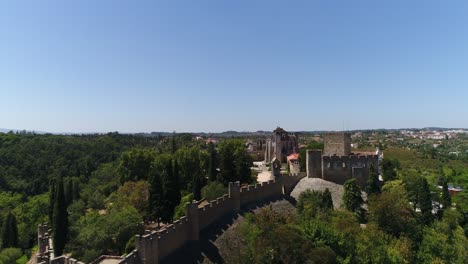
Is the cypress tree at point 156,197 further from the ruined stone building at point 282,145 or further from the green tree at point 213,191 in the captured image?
the ruined stone building at point 282,145

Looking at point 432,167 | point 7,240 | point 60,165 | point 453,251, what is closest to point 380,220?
point 453,251

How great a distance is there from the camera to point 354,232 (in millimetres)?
27219

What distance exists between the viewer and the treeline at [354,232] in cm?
Result: 2117

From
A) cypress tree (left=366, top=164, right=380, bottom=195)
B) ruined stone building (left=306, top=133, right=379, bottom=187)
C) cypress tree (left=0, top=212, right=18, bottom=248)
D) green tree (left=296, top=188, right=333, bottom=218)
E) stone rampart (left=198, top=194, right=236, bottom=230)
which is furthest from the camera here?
cypress tree (left=0, top=212, right=18, bottom=248)

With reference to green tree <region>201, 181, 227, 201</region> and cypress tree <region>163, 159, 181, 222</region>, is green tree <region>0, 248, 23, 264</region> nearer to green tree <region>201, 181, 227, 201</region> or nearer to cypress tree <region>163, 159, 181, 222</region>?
cypress tree <region>163, 159, 181, 222</region>

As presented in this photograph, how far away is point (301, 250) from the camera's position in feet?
68.7

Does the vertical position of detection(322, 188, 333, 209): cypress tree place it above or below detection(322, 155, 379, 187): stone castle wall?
below

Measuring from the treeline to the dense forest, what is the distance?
347 inches

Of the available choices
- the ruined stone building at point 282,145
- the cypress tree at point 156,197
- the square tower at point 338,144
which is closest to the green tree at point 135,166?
the cypress tree at point 156,197

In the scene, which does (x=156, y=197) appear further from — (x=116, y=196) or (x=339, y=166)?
(x=339, y=166)

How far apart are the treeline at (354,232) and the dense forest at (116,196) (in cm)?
882

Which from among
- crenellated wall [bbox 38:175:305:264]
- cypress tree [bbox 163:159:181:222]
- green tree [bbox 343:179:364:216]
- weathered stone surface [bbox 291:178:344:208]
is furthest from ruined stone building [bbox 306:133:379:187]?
cypress tree [bbox 163:159:181:222]

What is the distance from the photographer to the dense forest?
29.7 metres

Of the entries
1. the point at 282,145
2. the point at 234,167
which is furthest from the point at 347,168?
the point at 282,145
